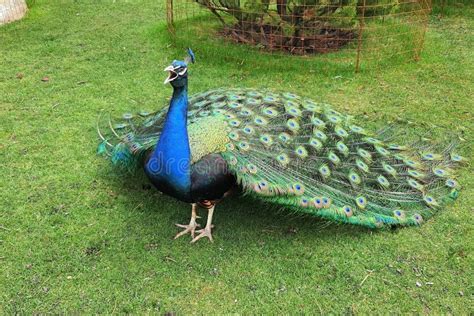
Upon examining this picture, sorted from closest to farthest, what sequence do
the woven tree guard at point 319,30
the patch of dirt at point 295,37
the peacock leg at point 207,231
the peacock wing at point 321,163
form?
the peacock wing at point 321,163 → the peacock leg at point 207,231 → the woven tree guard at point 319,30 → the patch of dirt at point 295,37

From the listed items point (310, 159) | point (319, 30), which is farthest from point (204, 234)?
point (319, 30)

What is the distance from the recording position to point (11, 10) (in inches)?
299

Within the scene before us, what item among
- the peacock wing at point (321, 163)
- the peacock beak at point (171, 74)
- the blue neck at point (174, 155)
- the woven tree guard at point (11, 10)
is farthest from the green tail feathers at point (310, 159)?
the woven tree guard at point (11, 10)

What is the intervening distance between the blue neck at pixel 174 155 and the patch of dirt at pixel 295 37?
149 inches

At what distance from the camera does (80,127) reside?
4734 millimetres

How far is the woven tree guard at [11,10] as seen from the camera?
7477mm

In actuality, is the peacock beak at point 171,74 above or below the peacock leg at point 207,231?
above

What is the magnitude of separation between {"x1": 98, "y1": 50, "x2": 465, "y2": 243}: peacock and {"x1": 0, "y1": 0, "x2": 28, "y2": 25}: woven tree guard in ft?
15.7

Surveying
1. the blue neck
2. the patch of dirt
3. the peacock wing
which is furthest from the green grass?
the patch of dirt

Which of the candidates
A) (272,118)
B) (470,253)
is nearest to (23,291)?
(272,118)

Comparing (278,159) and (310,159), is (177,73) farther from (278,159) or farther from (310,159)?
(310,159)

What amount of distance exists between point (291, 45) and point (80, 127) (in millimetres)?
3301

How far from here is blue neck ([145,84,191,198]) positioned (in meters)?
2.93

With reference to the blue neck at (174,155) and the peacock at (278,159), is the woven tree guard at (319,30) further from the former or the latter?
the blue neck at (174,155)
